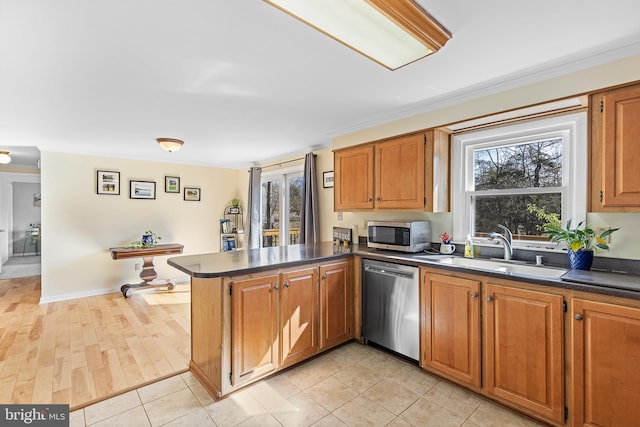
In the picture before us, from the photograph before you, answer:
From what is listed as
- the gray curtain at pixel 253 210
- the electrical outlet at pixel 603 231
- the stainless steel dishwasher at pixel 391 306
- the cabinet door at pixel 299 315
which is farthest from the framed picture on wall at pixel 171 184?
the electrical outlet at pixel 603 231

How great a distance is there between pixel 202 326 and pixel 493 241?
257cm

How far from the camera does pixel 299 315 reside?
256cm

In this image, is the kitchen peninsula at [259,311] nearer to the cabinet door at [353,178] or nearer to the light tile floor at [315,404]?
the light tile floor at [315,404]

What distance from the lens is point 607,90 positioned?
73.6 inches

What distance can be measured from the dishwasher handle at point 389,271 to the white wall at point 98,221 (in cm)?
416

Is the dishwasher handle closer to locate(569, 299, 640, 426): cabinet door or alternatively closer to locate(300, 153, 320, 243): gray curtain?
locate(569, 299, 640, 426): cabinet door

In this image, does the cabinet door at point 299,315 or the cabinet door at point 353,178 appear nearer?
the cabinet door at point 299,315

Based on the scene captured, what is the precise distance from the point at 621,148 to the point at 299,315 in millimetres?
2511

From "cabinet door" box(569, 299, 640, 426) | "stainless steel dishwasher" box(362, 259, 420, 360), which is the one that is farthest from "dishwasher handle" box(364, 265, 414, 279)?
"cabinet door" box(569, 299, 640, 426)

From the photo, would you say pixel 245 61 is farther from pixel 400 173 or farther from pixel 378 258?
pixel 378 258

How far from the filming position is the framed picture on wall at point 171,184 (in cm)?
544

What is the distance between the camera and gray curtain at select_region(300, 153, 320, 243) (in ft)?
13.6

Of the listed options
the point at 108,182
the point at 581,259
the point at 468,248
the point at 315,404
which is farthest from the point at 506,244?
the point at 108,182

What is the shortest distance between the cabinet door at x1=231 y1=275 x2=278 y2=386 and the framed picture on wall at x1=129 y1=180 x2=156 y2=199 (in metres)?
4.02
